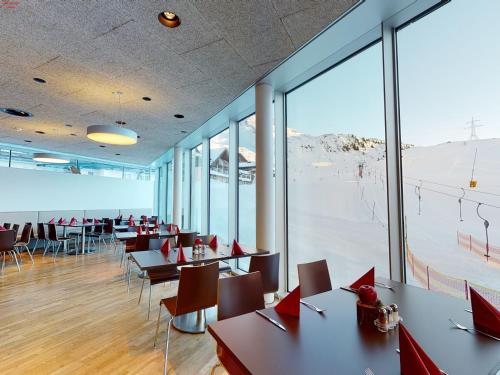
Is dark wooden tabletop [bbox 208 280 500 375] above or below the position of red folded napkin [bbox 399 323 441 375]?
below

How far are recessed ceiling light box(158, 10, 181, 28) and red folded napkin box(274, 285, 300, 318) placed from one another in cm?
257

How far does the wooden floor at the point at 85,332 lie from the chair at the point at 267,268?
0.79 m

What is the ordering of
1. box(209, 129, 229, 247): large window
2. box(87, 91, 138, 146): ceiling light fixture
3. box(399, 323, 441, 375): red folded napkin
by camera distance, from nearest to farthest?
box(399, 323, 441, 375): red folded napkin → box(87, 91, 138, 146): ceiling light fixture → box(209, 129, 229, 247): large window

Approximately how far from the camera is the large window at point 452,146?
198cm

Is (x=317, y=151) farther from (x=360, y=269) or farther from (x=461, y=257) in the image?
(x=461, y=257)

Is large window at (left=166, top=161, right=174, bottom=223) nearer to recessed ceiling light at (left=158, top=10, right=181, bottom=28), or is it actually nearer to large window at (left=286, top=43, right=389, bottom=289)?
large window at (left=286, top=43, right=389, bottom=289)

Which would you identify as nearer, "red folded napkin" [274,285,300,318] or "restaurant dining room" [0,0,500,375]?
"restaurant dining room" [0,0,500,375]

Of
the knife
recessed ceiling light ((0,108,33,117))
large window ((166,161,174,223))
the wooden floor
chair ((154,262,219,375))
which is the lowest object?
the wooden floor

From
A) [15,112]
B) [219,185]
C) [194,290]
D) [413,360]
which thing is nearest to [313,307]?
[413,360]

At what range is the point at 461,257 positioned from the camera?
2.11 m

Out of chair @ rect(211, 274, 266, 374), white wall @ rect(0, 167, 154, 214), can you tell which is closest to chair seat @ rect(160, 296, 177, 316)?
chair @ rect(211, 274, 266, 374)

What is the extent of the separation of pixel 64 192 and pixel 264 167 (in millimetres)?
8271

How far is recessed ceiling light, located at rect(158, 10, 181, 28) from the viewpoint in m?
2.32

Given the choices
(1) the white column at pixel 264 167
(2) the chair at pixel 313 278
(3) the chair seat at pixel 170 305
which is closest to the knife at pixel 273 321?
(2) the chair at pixel 313 278
